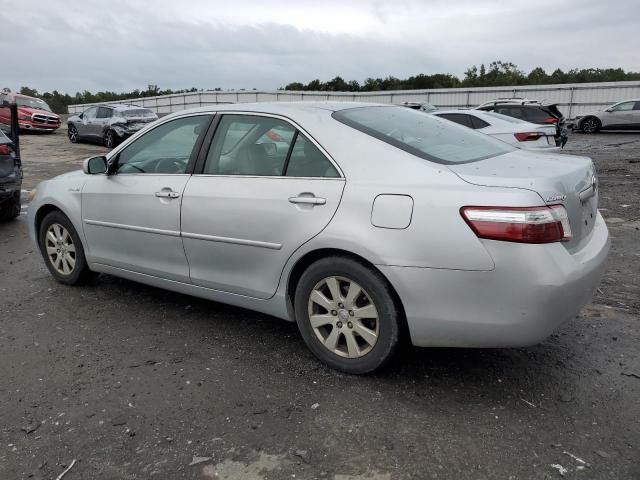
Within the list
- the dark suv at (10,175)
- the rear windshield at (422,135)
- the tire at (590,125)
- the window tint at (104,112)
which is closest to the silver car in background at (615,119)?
the tire at (590,125)

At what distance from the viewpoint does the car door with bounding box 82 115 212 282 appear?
3.98 m

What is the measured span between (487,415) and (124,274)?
2.96 m

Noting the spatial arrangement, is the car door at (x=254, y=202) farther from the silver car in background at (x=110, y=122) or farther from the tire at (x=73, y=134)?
the tire at (x=73, y=134)

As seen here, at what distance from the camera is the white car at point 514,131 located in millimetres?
10375

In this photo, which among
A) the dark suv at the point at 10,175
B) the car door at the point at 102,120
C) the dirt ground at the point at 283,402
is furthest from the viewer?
the car door at the point at 102,120

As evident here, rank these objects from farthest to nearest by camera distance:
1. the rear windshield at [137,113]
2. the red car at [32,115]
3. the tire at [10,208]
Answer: the red car at [32,115]
the rear windshield at [137,113]
the tire at [10,208]

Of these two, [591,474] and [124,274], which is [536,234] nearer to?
[591,474]

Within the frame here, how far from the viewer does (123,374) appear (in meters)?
3.43

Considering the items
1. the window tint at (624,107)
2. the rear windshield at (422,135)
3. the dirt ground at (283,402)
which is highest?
the window tint at (624,107)

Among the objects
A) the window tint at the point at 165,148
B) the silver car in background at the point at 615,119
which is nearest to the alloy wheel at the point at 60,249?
the window tint at the point at 165,148

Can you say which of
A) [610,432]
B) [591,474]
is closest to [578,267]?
[610,432]

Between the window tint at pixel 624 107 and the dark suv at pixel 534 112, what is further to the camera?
the window tint at pixel 624 107

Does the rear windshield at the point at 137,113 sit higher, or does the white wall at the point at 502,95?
the white wall at the point at 502,95

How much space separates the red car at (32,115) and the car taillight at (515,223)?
25742 millimetres
